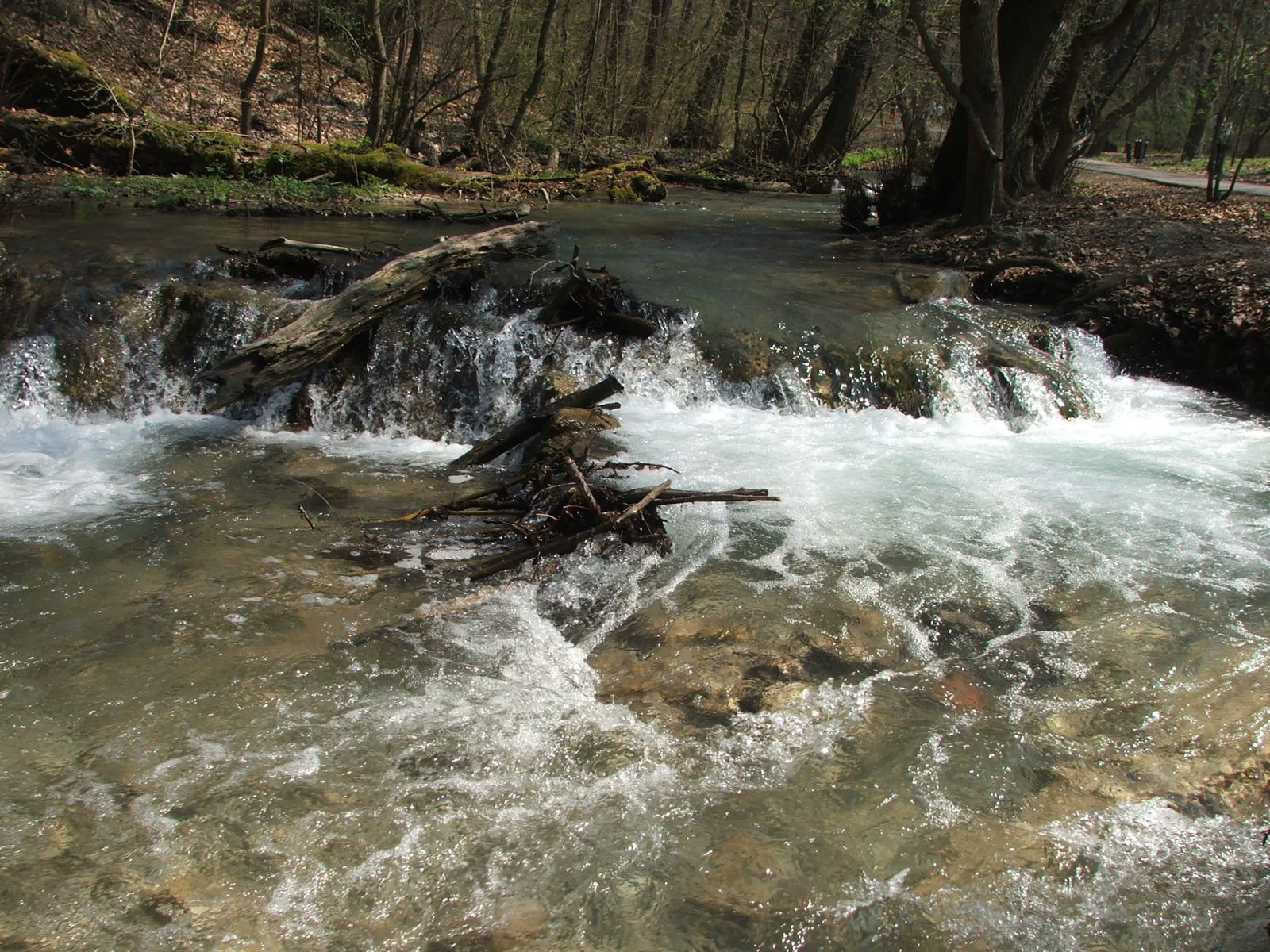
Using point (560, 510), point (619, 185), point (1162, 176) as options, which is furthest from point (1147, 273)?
point (1162, 176)

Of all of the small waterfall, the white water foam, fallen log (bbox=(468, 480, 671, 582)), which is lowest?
the white water foam

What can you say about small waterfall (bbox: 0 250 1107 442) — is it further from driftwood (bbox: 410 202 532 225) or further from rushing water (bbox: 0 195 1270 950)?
driftwood (bbox: 410 202 532 225)

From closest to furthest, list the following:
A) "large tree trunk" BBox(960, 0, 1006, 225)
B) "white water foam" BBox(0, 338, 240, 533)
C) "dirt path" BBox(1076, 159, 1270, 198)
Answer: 1. "white water foam" BBox(0, 338, 240, 533)
2. "large tree trunk" BBox(960, 0, 1006, 225)
3. "dirt path" BBox(1076, 159, 1270, 198)

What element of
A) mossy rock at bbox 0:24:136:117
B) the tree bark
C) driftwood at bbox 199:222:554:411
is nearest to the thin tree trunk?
the tree bark

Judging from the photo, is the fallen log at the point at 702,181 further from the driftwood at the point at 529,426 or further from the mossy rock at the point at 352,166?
the driftwood at the point at 529,426

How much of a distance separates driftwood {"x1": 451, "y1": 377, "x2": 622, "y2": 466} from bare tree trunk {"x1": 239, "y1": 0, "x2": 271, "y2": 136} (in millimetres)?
11930

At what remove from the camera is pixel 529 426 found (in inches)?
238

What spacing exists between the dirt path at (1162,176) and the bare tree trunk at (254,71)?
16398 mm

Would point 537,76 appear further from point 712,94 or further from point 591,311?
point 591,311

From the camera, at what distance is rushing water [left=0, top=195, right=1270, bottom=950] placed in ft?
8.79

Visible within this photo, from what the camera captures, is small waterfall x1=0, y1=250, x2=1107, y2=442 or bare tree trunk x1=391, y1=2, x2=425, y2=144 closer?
small waterfall x1=0, y1=250, x2=1107, y2=442

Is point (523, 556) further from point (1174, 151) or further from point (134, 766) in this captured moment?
point (1174, 151)

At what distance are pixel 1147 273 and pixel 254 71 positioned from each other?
45.1 ft

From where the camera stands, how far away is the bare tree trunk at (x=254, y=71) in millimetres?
14844
